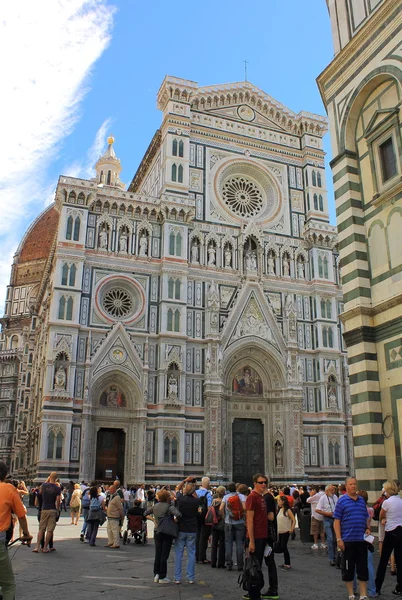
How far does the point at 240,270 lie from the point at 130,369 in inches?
346

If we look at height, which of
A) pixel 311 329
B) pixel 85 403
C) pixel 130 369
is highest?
pixel 311 329

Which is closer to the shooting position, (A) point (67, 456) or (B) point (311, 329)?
(A) point (67, 456)

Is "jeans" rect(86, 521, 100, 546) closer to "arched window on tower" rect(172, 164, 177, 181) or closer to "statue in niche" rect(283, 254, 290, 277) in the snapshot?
"statue in niche" rect(283, 254, 290, 277)

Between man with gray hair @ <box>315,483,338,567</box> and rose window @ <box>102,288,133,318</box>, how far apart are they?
67.1ft

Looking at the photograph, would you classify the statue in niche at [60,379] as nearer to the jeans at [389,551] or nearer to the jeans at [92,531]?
the jeans at [92,531]

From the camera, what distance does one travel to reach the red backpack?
9.64 meters

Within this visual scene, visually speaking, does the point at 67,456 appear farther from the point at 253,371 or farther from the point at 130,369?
the point at 253,371

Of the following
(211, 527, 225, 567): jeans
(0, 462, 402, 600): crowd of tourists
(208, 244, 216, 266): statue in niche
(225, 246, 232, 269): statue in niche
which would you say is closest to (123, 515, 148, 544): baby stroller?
(0, 462, 402, 600): crowd of tourists

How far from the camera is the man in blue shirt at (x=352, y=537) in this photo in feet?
23.0

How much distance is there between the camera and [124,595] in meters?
7.34

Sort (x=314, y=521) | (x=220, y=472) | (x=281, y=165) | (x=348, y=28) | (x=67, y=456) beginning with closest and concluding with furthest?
(x=314, y=521) < (x=348, y=28) < (x=67, y=456) < (x=220, y=472) < (x=281, y=165)

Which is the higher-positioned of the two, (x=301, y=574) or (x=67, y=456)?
(x=67, y=456)

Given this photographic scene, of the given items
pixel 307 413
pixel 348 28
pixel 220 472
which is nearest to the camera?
pixel 348 28

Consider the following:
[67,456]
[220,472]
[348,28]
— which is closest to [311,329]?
[220,472]
